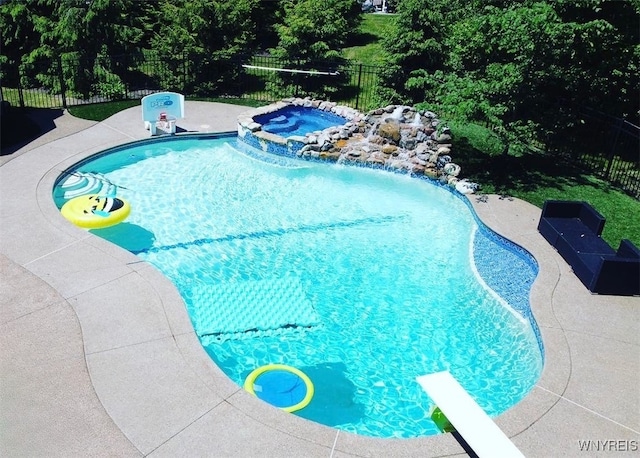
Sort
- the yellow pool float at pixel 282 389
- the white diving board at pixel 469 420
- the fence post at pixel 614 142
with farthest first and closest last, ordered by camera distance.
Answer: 1. the fence post at pixel 614 142
2. the yellow pool float at pixel 282 389
3. the white diving board at pixel 469 420

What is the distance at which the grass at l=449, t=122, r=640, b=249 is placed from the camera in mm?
12891

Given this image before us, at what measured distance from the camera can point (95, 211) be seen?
12.0 m

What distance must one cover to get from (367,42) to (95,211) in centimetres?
2012

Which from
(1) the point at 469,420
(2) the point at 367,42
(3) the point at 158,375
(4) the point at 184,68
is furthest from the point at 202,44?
(1) the point at 469,420

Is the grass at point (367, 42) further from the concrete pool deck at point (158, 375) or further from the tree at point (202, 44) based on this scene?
the concrete pool deck at point (158, 375)

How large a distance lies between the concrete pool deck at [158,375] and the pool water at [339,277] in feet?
Answer: 2.45

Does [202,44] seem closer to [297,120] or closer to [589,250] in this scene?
[297,120]

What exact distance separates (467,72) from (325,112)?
5863mm

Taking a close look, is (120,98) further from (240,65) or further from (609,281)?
(609,281)

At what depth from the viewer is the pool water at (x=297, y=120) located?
18375mm

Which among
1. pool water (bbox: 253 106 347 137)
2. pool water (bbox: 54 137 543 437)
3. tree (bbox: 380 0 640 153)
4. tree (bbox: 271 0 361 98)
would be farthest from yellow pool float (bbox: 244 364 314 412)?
tree (bbox: 271 0 361 98)

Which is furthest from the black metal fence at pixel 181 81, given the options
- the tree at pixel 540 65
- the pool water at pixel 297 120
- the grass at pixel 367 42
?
the grass at pixel 367 42

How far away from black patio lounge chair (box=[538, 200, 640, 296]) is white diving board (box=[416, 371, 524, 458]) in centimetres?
449

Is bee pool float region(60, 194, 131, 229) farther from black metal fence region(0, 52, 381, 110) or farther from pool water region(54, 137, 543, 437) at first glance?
black metal fence region(0, 52, 381, 110)
